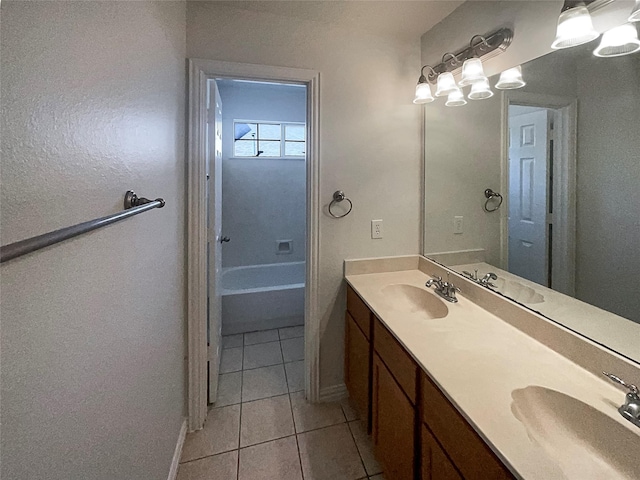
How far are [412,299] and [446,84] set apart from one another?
1228 millimetres

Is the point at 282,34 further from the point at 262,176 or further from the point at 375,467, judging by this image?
the point at 375,467

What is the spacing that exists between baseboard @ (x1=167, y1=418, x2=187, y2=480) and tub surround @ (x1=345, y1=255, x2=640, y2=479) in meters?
1.21

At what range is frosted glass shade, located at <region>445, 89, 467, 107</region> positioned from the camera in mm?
1592

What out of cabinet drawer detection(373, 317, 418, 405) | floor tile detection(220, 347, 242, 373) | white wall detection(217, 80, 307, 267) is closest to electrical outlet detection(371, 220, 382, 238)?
cabinet drawer detection(373, 317, 418, 405)

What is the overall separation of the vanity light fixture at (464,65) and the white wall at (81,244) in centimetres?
138

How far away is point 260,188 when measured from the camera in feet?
11.2

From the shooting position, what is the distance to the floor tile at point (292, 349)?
7.70 feet

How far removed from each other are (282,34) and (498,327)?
1878 millimetres

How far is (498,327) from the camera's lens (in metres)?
1.20

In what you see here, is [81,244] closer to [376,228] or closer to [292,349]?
[376,228]

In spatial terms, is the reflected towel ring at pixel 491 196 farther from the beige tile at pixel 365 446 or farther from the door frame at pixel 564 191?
A: the beige tile at pixel 365 446

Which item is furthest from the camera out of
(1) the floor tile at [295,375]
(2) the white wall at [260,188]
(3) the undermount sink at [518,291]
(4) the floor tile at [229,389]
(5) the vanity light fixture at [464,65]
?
(2) the white wall at [260,188]

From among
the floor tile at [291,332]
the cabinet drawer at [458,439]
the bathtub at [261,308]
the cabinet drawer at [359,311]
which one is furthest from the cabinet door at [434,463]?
the bathtub at [261,308]

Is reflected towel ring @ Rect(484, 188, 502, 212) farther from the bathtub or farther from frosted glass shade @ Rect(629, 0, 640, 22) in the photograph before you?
the bathtub
